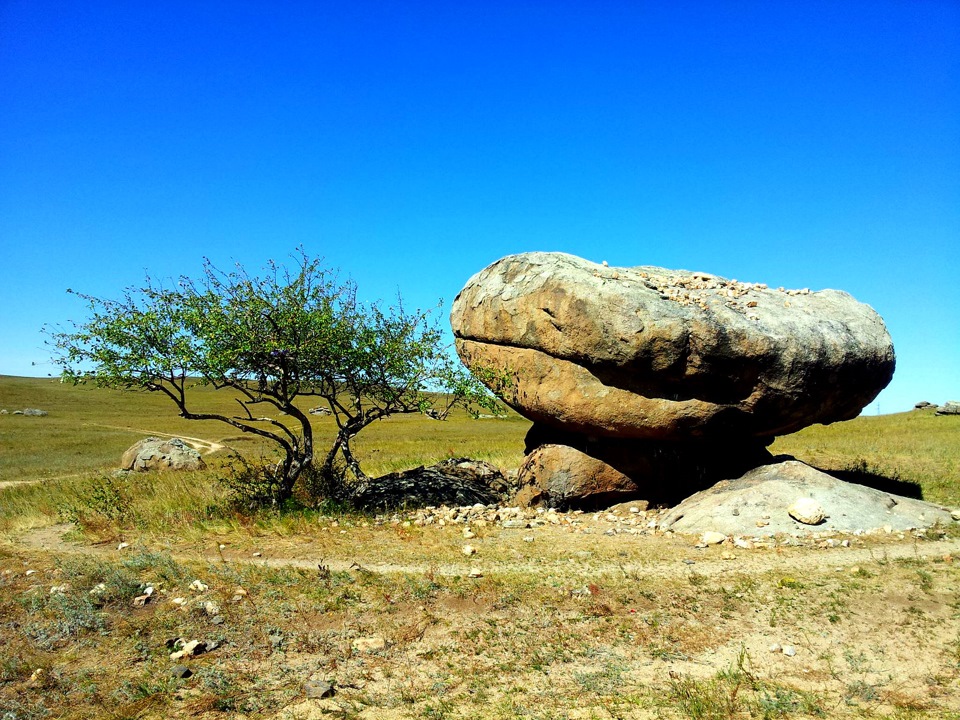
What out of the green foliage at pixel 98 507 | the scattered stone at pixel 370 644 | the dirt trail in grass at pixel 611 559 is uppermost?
the green foliage at pixel 98 507

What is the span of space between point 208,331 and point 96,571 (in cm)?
567

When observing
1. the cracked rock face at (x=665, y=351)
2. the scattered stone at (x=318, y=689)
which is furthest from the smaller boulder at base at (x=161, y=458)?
the scattered stone at (x=318, y=689)

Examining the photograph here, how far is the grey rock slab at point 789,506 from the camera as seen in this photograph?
12.8 meters

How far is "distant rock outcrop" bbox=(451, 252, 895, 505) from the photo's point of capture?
1384 centimetres

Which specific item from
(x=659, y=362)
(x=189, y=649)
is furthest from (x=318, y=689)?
(x=659, y=362)

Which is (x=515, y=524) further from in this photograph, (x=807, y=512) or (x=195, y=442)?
(x=195, y=442)

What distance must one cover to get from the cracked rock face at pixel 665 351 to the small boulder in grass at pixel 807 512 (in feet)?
8.12

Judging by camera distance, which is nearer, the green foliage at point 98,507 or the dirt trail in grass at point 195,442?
the green foliage at point 98,507

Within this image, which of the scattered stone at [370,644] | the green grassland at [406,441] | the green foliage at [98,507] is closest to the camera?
the scattered stone at [370,644]

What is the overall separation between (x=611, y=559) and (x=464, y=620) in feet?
12.1

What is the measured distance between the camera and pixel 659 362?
45.6 ft

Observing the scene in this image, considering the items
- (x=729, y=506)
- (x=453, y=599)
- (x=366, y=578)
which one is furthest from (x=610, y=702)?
(x=729, y=506)

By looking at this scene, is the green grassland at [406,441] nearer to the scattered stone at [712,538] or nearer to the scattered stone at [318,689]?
the scattered stone at [712,538]

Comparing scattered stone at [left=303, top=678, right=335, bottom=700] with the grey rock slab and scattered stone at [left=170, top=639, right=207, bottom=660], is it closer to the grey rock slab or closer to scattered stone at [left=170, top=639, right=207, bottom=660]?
scattered stone at [left=170, top=639, right=207, bottom=660]
